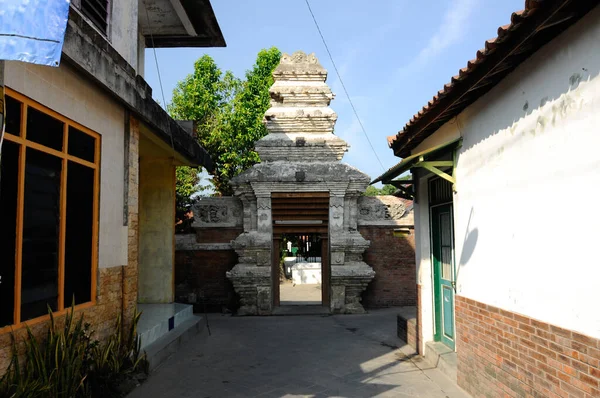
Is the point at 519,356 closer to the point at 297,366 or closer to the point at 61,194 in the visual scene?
the point at 297,366

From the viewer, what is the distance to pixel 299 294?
1878cm

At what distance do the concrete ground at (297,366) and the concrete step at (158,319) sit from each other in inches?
18.7

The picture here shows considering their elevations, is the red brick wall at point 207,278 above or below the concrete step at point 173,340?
above

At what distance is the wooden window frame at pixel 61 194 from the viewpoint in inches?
166

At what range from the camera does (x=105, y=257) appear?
5.93 meters

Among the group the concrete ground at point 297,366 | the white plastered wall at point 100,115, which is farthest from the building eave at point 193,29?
the concrete ground at point 297,366

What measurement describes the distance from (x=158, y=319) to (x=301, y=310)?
502cm

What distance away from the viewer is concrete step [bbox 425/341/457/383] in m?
6.19

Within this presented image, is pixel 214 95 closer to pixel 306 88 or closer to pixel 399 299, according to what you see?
pixel 306 88

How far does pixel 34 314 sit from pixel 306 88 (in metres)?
10.3

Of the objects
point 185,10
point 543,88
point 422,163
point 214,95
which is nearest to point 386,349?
point 422,163

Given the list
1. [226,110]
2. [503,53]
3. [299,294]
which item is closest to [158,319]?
[503,53]

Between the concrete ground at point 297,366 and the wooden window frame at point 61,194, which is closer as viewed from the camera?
the wooden window frame at point 61,194

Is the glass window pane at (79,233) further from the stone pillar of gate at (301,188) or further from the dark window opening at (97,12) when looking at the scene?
the stone pillar of gate at (301,188)
